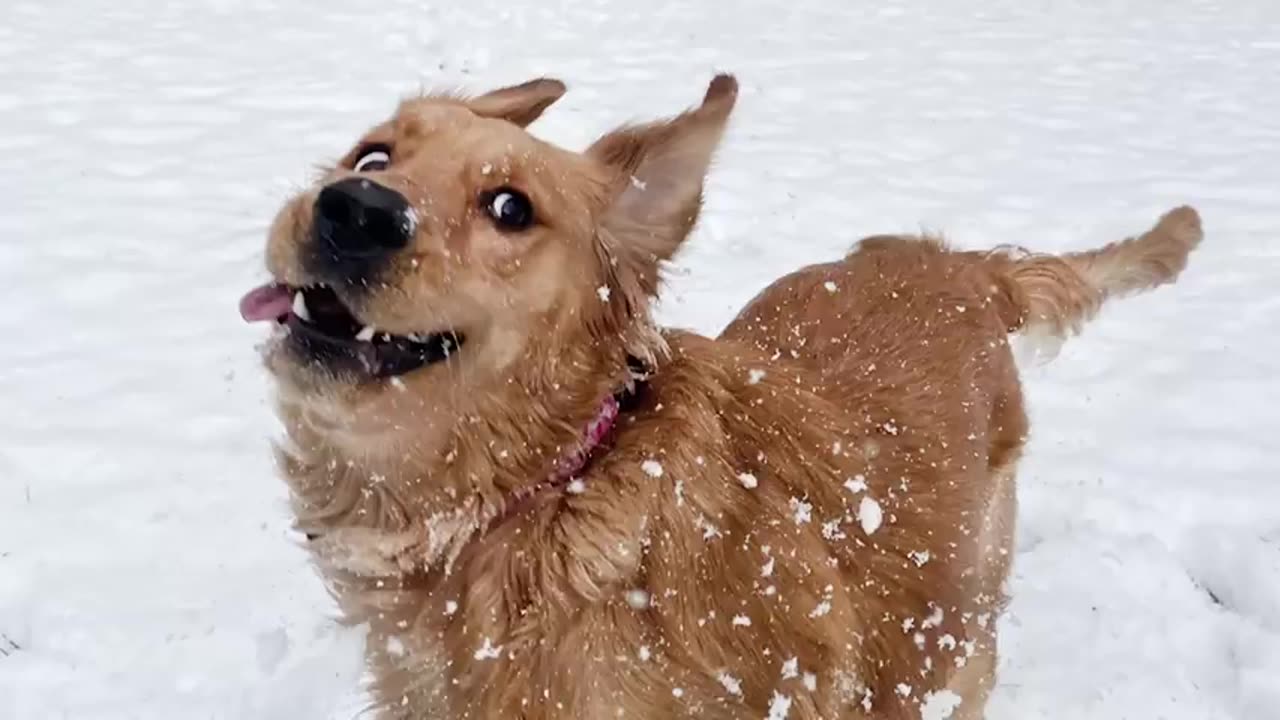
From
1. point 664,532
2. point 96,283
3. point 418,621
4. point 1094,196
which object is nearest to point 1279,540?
point 664,532

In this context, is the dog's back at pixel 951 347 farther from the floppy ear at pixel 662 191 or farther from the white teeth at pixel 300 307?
the white teeth at pixel 300 307

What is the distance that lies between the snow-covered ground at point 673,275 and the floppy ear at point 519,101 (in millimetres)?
779

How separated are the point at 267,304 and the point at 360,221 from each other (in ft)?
1.02

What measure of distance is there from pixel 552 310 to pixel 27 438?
3.21 metres

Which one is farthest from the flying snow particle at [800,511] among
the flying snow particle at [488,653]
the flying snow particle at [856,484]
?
the flying snow particle at [488,653]

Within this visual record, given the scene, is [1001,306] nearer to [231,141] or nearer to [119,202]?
[119,202]

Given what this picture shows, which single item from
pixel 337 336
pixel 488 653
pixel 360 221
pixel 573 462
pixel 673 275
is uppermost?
pixel 360 221

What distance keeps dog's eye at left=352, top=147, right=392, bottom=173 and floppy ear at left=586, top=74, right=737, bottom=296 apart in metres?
0.51

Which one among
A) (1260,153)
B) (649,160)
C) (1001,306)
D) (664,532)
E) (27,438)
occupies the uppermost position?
(649,160)

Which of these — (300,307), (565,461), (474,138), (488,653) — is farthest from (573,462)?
(474,138)

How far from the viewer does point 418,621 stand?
2.31m

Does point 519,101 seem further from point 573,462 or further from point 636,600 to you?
point 636,600

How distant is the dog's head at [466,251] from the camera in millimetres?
2137

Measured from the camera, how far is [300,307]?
7.41 feet
